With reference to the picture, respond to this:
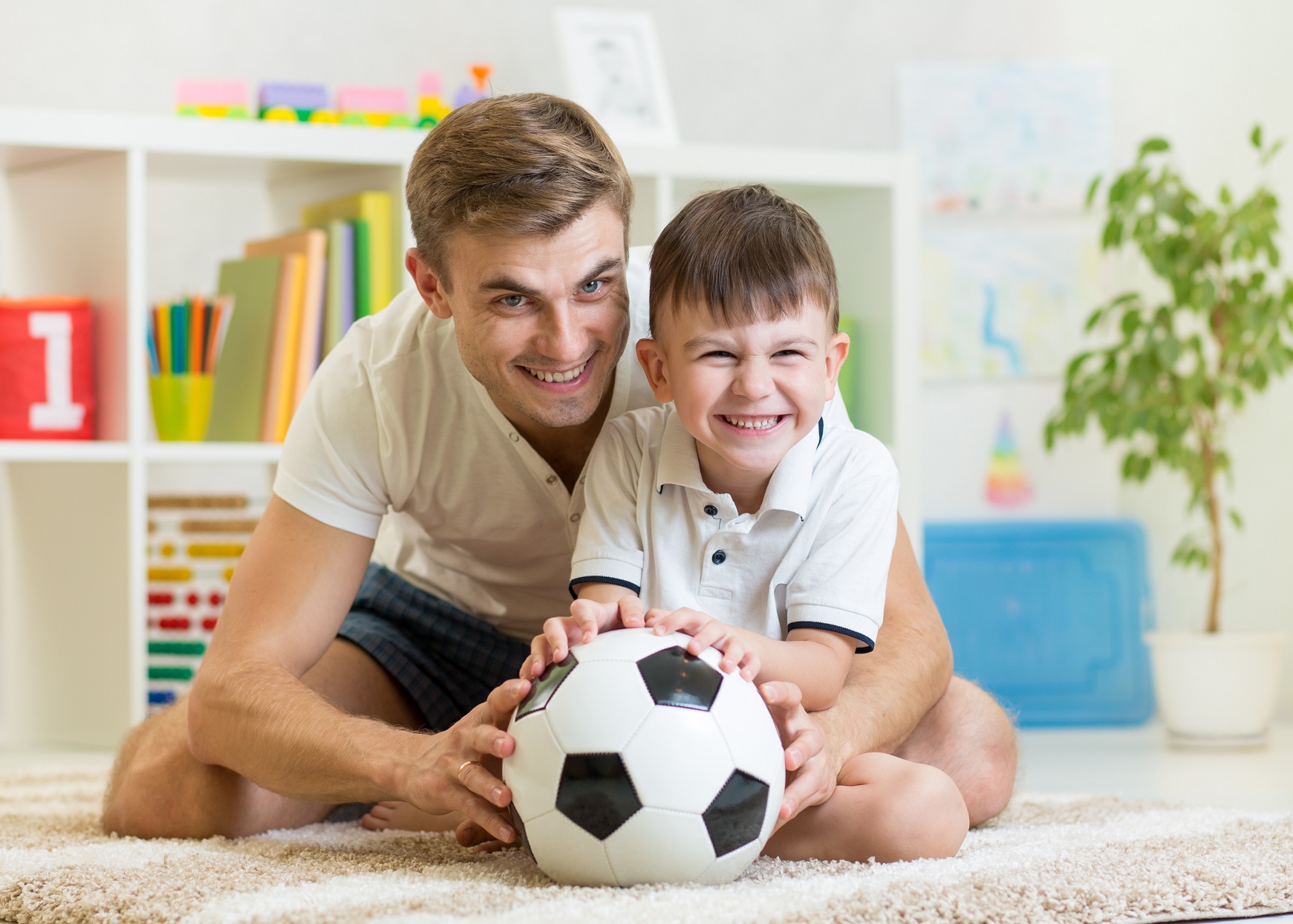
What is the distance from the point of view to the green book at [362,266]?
2.56 meters

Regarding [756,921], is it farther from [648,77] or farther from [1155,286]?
[1155,286]

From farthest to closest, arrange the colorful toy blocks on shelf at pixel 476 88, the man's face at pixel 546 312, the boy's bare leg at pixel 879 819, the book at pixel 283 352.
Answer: the colorful toy blocks on shelf at pixel 476 88 < the book at pixel 283 352 < the man's face at pixel 546 312 < the boy's bare leg at pixel 879 819

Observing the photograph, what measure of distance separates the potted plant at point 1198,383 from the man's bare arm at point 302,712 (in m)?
1.90

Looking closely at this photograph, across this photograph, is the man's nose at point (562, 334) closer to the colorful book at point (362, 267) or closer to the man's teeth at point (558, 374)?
the man's teeth at point (558, 374)

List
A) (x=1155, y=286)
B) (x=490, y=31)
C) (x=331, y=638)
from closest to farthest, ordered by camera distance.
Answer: (x=331, y=638)
(x=490, y=31)
(x=1155, y=286)

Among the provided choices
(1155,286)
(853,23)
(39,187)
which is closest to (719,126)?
(853,23)

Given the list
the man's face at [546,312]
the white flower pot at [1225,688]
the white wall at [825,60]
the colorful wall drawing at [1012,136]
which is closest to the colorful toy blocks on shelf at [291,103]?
the white wall at [825,60]

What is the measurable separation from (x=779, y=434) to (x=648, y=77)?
1.65m

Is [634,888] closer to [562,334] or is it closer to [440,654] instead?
[562,334]

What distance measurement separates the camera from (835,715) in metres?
1.38

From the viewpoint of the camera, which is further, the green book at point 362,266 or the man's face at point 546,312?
the green book at point 362,266

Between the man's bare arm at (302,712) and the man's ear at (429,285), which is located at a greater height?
the man's ear at (429,285)

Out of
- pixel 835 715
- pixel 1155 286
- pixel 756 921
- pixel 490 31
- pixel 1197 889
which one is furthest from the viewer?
pixel 1155 286

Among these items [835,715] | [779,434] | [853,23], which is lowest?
[835,715]
